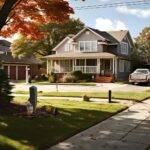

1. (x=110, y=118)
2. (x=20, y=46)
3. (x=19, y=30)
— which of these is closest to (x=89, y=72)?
(x=20, y=46)

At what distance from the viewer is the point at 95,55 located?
181 ft

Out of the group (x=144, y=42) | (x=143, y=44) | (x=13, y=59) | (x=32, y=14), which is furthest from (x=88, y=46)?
(x=32, y=14)

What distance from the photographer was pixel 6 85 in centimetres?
1870

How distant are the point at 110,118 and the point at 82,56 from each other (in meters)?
37.3

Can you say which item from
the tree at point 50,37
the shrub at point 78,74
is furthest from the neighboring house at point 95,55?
the tree at point 50,37

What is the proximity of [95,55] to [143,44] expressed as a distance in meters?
26.4

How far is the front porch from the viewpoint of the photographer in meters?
55.4

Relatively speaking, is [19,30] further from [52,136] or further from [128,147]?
[128,147]

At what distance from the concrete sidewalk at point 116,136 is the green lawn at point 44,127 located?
42 centimetres

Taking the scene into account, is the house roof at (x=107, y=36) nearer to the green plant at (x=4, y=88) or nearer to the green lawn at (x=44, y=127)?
the green lawn at (x=44, y=127)

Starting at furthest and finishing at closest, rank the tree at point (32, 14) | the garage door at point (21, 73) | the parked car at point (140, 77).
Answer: the garage door at point (21, 73)
the parked car at point (140, 77)
the tree at point (32, 14)

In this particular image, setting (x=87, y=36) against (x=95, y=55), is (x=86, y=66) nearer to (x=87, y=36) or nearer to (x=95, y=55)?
(x=95, y=55)

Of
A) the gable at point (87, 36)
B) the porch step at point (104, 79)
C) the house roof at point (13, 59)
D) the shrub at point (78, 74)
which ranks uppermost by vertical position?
the gable at point (87, 36)

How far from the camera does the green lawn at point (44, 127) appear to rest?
12.9 meters
